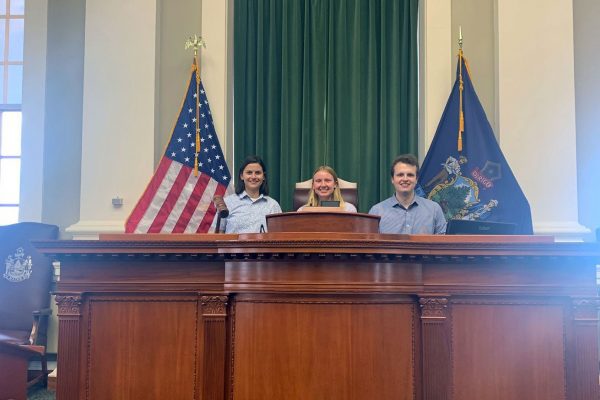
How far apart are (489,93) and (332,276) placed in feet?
10.8

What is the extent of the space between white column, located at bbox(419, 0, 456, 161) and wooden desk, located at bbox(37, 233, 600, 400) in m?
2.58

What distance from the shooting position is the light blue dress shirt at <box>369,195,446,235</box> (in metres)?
3.79

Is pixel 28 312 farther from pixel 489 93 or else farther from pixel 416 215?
pixel 489 93

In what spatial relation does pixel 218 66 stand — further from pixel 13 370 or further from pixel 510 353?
pixel 510 353

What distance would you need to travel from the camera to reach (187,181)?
4945mm

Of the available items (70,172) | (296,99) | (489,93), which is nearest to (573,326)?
(489,93)

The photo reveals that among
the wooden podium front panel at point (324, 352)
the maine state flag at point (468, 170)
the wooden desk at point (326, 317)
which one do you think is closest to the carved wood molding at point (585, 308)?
the wooden desk at point (326, 317)

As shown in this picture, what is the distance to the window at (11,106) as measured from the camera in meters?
5.72

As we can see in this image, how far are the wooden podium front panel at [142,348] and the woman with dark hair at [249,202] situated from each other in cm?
125

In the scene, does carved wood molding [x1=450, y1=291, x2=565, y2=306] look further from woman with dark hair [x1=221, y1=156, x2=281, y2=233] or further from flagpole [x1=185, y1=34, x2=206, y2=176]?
flagpole [x1=185, y1=34, x2=206, y2=176]

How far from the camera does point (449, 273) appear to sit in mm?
2758

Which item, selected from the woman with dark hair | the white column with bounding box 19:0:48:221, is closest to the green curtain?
the woman with dark hair

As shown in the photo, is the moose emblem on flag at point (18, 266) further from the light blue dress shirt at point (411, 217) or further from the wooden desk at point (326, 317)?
the light blue dress shirt at point (411, 217)

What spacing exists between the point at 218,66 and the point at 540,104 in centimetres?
269
